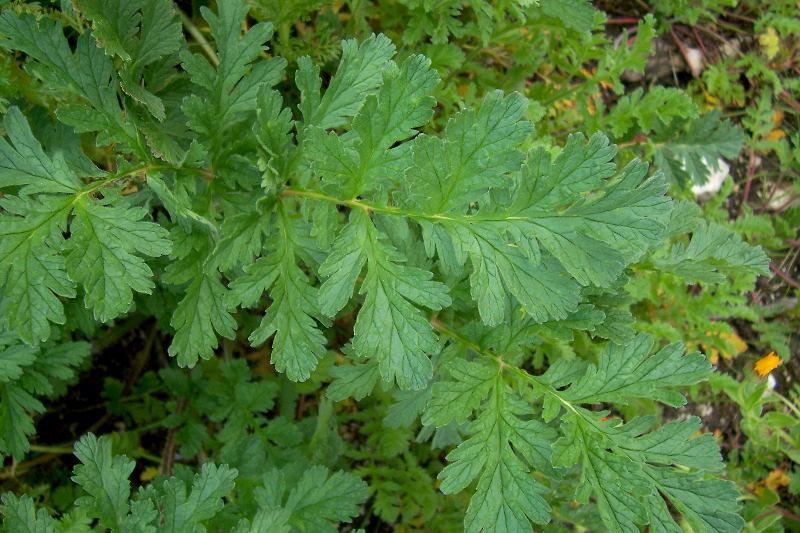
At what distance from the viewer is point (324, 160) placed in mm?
1667

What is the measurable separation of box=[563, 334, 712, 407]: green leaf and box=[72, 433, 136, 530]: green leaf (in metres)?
A: 1.32

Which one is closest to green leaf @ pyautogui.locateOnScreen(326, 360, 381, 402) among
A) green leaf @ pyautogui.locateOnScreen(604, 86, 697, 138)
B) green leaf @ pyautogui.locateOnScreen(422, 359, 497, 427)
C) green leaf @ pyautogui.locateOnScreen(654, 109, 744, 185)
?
green leaf @ pyautogui.locateOnScreen(422, 359, 497, 427)

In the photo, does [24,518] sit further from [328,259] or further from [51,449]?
[328,259]

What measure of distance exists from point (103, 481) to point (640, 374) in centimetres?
159

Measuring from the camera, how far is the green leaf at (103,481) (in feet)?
6.63

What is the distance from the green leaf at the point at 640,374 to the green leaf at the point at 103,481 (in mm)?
1323

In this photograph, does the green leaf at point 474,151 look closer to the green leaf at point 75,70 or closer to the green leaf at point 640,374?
the green leaf at point 640,374

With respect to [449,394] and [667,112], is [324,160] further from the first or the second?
[667,112]

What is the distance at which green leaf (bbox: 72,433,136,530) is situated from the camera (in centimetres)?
202

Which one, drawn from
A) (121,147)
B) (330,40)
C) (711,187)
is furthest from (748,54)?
(121,147)

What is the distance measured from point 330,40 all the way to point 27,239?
159 cm

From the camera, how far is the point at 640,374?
188 centimetres

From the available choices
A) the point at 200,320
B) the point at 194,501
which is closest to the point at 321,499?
the point at 194,501

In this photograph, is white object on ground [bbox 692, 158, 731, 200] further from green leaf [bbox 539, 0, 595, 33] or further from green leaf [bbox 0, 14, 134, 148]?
green leaf [bbox 0, 14, 134, 148]
